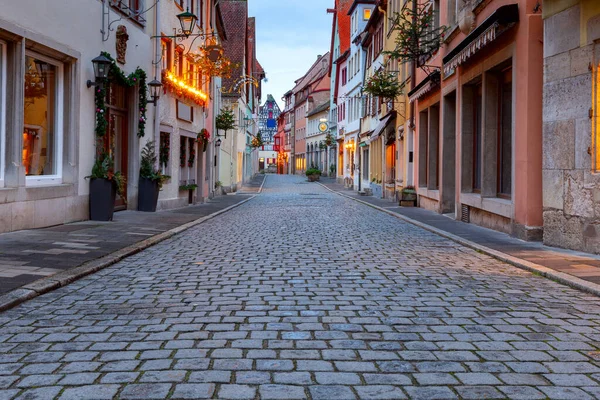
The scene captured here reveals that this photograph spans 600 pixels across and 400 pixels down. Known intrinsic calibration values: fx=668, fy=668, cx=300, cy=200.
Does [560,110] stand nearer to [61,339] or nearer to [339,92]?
[61,339]

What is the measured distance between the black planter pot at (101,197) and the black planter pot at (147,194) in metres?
3.77

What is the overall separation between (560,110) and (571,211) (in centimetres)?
157

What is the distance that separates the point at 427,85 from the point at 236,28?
2875 cm

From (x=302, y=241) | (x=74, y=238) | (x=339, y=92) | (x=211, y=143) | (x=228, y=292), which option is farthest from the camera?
(x=339, y=92)

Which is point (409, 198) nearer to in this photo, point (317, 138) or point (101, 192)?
point (101, 192)

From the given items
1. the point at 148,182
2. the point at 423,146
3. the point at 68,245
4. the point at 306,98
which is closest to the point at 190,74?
the point at 148,182

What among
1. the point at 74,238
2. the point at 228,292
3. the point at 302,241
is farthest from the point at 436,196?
the point at 228,292

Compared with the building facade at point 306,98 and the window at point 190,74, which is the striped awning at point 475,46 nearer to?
the window at point 190,74

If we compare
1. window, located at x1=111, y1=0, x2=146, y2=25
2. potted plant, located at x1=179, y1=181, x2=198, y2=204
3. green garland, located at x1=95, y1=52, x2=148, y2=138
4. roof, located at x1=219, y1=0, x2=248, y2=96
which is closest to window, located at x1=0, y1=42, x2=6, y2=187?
green garland, located at x1=95, y1=52, x2=148, y2=138

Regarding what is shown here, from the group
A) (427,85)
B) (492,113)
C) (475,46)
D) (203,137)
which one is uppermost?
(427,85)

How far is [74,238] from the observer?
1075cm

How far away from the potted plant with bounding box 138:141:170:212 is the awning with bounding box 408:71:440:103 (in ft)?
27.2

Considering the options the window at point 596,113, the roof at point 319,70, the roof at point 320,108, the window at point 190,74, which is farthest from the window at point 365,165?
the roof at point 319,70

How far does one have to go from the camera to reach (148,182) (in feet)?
59.1
